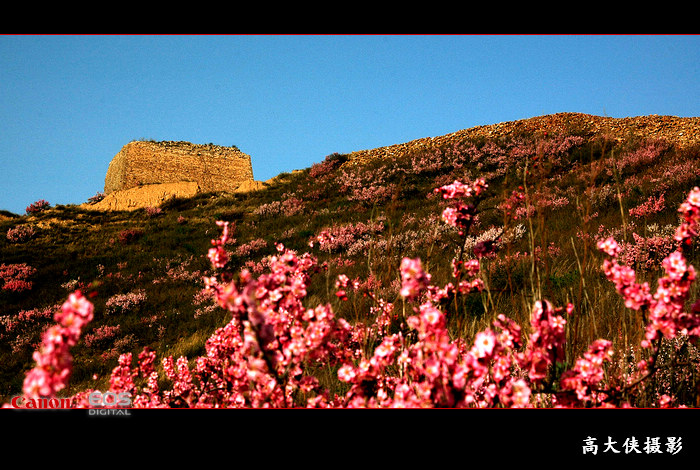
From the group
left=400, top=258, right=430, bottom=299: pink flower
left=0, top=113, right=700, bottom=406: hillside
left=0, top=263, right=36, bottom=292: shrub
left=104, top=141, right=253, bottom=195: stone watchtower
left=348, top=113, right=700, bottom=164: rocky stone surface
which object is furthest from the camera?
left=104, top=141, right=253, bottom=195: stone watchtower

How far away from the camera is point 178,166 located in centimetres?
3447

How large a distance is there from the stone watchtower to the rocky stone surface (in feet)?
46.6

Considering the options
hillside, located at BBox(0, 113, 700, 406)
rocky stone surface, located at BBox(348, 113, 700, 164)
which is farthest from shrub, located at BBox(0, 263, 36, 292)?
rocky stone surface, located at BBox(348, 113, 700, 164)

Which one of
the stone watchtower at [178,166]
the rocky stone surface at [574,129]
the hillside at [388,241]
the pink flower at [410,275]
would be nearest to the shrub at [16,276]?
the hillside at [388,241]

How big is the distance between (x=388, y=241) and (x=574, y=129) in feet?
75.7

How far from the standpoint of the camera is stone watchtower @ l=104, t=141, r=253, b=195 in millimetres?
33000

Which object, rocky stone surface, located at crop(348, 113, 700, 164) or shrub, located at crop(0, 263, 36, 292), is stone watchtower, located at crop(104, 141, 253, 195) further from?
shrub, located at crop(0, 263, 36, 292)

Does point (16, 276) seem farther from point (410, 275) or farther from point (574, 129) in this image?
point (574, 129)

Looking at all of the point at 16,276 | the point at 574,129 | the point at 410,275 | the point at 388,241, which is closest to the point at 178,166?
the point at 16,276

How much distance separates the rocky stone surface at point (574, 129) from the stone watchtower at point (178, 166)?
14201mm
